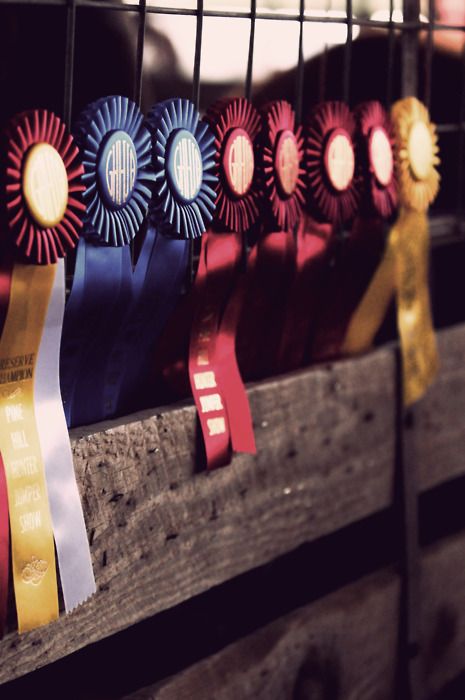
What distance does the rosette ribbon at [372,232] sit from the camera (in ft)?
3.53

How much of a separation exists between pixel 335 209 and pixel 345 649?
1.55ft

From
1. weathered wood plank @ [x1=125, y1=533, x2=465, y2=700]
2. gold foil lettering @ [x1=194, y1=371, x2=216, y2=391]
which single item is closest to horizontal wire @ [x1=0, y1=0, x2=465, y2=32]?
gold foil lettering @ [x1=194, y1=371, x2=216, y2=391]

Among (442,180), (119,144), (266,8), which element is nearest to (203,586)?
(119,144)

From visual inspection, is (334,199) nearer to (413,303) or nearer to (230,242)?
(230,242)

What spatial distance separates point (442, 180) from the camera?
145 cm

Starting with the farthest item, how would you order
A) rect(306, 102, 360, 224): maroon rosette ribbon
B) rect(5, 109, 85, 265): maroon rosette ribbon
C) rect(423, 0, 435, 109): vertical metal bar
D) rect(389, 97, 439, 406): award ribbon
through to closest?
rect(423, 0, 435, 109): vertical metal bar
rect(389, 97, 439, 406): award ribbon
rect(306, 102, 360, 224): maroon rosette ribbon
rect(5, 109, 85, 265): maroon rosette ribbon

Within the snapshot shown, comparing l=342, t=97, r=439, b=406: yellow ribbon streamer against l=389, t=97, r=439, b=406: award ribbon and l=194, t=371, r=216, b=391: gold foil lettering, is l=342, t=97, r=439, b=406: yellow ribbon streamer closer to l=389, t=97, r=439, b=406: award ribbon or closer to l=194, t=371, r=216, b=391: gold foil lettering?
l=389, t=97, r=439, b=406: award ribbon

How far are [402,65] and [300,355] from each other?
347mm

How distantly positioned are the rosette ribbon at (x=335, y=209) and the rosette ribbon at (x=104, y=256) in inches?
8.5

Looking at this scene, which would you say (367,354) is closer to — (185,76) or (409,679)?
(409,679)

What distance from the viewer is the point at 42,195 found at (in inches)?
28.1

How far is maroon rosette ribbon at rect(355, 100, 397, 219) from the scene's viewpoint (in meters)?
1.07

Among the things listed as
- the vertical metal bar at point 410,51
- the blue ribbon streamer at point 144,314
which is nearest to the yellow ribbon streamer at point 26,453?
the blue ribbon streamer at point 144,314

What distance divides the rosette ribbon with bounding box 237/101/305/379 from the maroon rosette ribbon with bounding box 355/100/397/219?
95 millimetres
